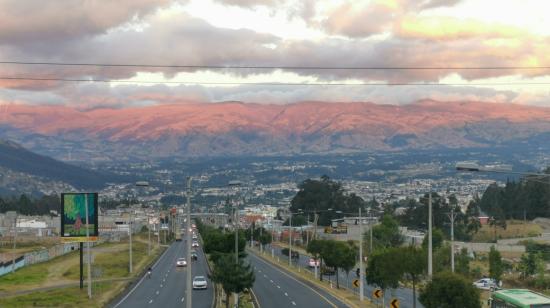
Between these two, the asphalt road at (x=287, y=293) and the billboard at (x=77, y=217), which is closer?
the asphalt road at (x=287, y=293)

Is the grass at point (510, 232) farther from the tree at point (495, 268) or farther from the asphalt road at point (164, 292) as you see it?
the asphalt road at point (164, 292)

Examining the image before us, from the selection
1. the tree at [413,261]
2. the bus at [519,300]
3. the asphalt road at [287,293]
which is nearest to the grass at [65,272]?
the asphalt road at [287,293]

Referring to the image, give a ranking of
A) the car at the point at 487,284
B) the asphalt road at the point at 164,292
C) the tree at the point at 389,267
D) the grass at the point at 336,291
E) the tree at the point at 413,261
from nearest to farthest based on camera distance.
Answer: the tree at the point at 413,261
the tree at the point at 389,267
the grass at the point at 336,291
the asphalt road at the point at 164,292
the car at the point at 487,284

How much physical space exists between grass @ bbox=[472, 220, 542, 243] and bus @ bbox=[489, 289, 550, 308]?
396ft

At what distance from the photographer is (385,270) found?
59719mm

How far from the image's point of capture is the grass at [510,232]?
546 feet

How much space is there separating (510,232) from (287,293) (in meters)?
108

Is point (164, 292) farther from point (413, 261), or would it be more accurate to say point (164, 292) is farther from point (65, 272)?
point (65, 272)

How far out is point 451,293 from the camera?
44.4 meters

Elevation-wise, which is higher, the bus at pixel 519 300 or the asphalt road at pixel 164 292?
the bus at pixel 519 300

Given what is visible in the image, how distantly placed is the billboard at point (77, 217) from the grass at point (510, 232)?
10519cm

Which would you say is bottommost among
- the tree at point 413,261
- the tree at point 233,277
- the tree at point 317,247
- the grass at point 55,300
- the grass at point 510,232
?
the grass at point 510,232

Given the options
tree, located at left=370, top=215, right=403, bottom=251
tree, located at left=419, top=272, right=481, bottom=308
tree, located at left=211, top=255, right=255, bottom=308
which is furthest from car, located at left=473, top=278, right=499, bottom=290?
tree, located at left=370, top=215, right=403, bottom=251

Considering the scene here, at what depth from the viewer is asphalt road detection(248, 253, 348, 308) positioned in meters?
68.4
